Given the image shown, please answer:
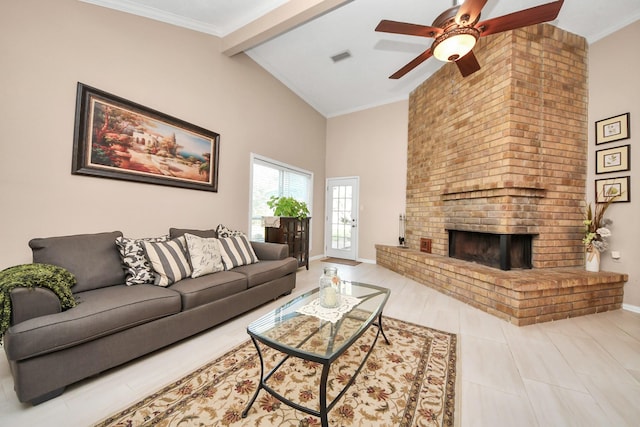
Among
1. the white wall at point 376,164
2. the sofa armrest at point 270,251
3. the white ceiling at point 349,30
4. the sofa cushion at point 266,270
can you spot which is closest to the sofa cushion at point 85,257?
the sofa cushion at point 266,270

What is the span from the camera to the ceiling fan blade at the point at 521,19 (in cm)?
168

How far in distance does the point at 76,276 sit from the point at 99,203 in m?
0.76

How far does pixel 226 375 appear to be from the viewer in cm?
152

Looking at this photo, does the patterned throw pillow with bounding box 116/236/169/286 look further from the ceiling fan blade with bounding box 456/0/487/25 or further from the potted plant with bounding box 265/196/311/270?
the ceiling fan blade with bounding box 456/0/487/25

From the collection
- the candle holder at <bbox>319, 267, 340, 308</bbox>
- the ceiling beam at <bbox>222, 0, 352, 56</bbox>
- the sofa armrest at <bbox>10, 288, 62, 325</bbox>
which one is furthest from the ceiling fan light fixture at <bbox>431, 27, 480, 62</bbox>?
the sofa armrest at <bbox>10, 288, 62, 325</bbox>

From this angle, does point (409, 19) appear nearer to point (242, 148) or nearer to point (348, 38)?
point (348, 38)

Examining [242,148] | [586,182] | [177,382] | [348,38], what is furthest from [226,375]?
[586,182]

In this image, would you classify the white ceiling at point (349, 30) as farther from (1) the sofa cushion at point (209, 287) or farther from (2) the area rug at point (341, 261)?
(2) the area rug at point (341, 261)

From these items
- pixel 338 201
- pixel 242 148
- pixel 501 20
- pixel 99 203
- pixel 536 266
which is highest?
pixel 501 20

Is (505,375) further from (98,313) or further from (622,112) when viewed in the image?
(622,112)

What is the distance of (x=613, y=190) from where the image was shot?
2.77 meters

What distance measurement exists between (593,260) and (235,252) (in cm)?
428

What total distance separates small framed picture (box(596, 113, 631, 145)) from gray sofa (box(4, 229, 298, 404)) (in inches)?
174

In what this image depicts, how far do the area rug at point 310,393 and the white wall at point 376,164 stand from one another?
11.3 feet
